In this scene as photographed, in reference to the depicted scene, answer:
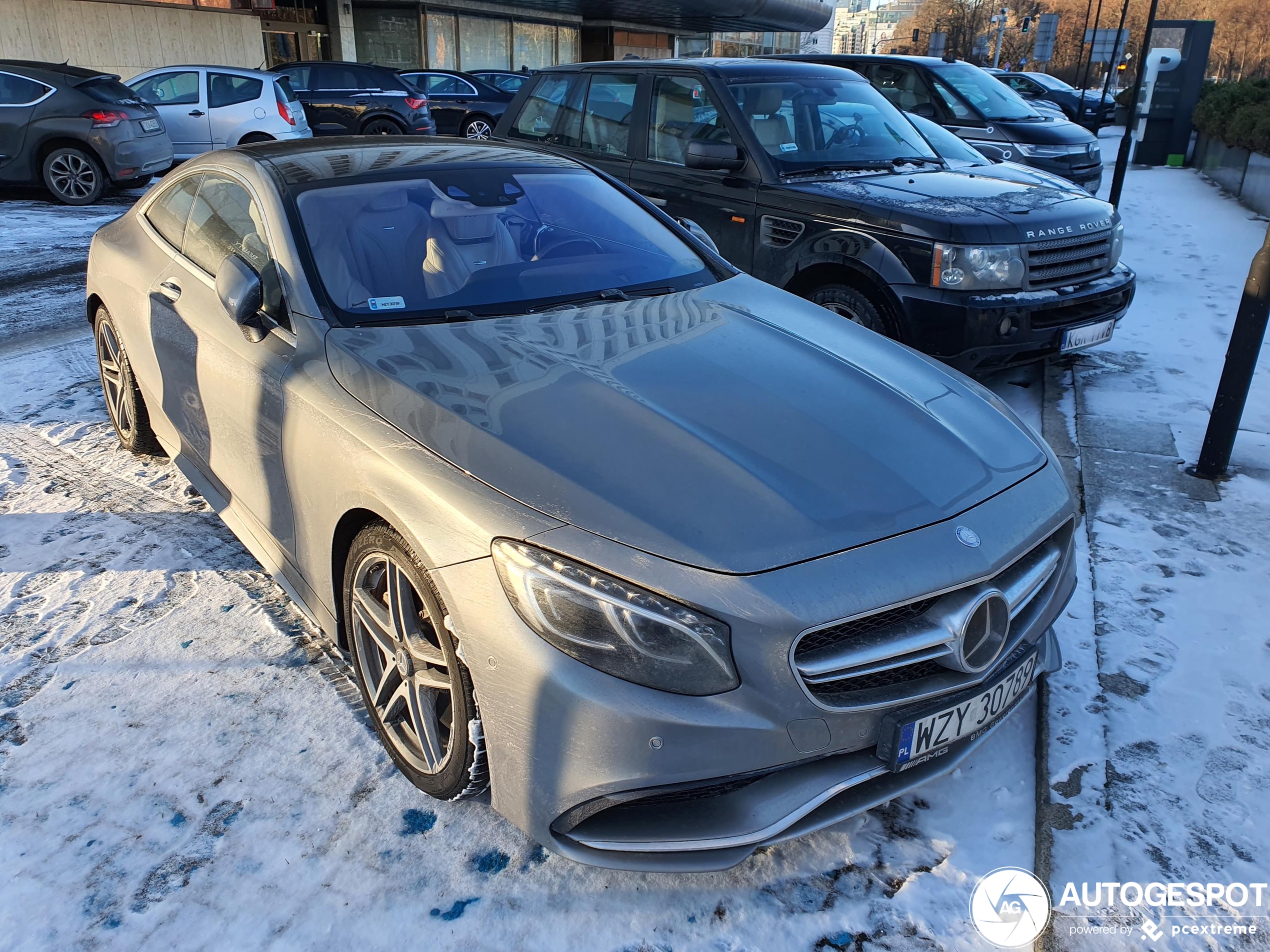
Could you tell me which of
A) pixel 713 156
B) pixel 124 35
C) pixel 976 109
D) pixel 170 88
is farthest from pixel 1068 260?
pixel 124 35

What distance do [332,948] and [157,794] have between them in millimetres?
746

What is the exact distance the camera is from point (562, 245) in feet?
11.2

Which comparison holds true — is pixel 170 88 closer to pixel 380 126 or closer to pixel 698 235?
pixel 380 126

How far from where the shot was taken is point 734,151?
17.8ft

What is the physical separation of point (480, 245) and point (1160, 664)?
8.63 ft

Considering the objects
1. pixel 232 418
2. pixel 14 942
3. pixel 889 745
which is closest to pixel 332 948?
pixel 14 942

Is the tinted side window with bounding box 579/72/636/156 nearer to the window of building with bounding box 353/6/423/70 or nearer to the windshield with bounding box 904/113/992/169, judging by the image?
the windshield with bounding box 904/113/992/169

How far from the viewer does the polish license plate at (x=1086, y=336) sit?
5.10 metres

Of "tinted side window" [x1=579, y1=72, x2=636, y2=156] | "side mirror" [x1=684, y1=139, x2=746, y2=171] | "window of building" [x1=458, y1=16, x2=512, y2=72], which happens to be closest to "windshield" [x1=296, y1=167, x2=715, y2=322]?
"side mirror" [x1=684, y1=139, x2=746, y2=171]

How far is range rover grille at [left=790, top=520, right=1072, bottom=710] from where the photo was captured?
2.00 metres

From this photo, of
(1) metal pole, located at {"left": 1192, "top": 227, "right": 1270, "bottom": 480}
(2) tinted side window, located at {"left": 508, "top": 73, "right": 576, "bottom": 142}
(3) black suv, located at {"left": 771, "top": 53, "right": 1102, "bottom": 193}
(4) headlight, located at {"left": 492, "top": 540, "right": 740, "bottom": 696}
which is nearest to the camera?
(4) headlight, located at {"left": 492, "top": 540, "right": 740, "bottom": 696}

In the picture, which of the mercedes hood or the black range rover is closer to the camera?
the mercedes hood

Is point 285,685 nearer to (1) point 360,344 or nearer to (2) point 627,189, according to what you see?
(1) point 360,344

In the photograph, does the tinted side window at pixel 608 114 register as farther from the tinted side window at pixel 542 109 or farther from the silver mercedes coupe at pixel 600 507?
the silver mercedes coupe at pixel 600 507
